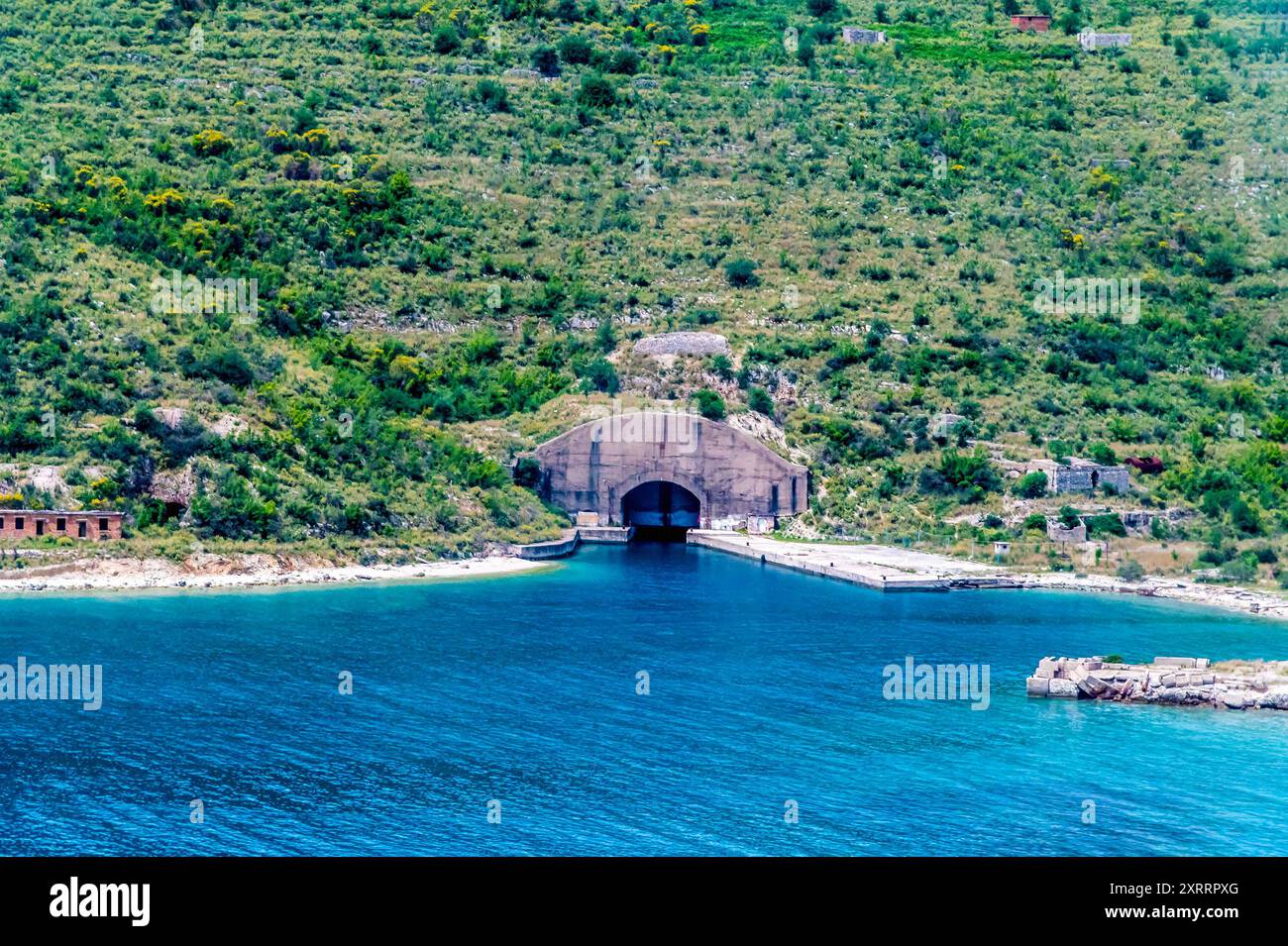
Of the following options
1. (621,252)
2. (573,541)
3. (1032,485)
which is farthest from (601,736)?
(621,252)

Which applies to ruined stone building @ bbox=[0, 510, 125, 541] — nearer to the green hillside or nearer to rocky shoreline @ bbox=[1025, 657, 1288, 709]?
the green hillside

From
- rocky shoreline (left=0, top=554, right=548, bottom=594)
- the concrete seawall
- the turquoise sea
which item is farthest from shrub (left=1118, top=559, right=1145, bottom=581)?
rocky shoreline (left=0, top=554, right=548, bottom=594)

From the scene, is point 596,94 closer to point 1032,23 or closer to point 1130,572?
point 1032,23

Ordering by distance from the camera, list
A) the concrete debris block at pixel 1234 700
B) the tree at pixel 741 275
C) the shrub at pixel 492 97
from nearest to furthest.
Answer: the concrete debris block at pixel 1234 700 → the tree at pixel 741 275 → the shrub at pixel 492 97

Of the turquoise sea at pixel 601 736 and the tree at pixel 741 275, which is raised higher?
the tree at pixel 741 275

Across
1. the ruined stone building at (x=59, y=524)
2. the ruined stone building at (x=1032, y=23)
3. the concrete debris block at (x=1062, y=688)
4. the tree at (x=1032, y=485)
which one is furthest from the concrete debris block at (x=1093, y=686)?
the ruined stone building at (x=1032, y=23)

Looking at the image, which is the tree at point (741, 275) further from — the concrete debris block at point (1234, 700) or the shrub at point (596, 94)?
the concrete debris block at point (1234, 700)

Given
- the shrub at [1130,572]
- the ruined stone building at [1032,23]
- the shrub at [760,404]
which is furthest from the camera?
the ruined stone building at [1032,23]
